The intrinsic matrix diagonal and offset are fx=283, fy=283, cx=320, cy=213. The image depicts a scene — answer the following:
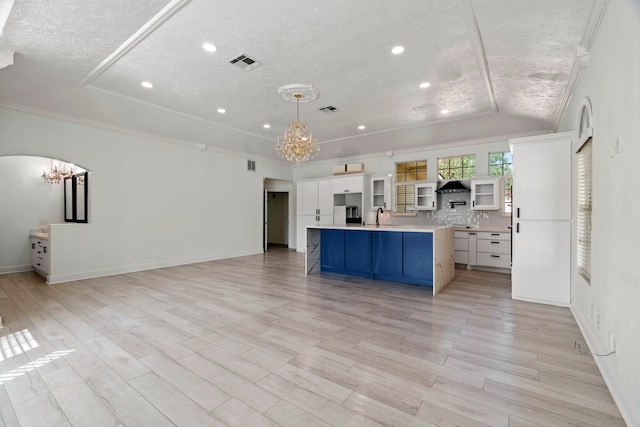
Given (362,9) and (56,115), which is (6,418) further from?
(56,115)

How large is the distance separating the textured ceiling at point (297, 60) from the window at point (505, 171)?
0.55 meters

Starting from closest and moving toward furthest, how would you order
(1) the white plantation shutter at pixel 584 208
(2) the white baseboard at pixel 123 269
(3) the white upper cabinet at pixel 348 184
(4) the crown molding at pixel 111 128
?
(1) the white plantation shutter at pixel 584 208
(4) the crown molding at pixel 111 128
(2) the white baseboard at pixel 123 269
(3) the white upper cabinet at pixel 348 184

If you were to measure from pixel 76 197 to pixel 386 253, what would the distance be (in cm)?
647

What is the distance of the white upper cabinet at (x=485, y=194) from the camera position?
243 inches

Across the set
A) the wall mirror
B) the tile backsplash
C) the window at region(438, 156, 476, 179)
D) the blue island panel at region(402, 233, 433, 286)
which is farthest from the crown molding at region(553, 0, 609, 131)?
the wall mirror

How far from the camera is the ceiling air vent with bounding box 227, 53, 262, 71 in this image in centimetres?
345

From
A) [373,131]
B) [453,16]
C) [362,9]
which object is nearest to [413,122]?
[373,131]

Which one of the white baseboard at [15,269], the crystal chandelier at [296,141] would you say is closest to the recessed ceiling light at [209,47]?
the crystal chandelier at [296,141]

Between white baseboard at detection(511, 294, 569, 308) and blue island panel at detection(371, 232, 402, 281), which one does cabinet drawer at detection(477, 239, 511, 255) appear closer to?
white baseboard at detection(511, 294, 569, 308)

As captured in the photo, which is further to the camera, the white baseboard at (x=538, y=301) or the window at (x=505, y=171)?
the window at (x=505, y=171)

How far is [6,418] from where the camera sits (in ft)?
5.55

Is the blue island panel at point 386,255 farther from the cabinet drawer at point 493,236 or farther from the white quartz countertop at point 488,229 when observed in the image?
the cabinet drawer at point 493,236

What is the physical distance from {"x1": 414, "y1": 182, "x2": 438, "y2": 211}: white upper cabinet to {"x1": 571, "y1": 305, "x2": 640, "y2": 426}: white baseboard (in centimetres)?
430

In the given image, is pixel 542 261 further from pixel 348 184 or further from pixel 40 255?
pixel 40 255
